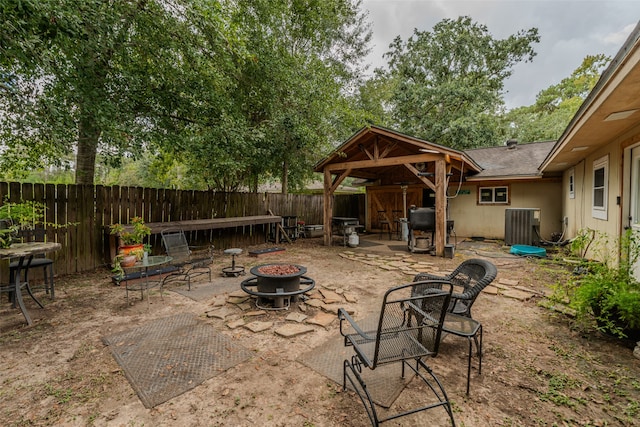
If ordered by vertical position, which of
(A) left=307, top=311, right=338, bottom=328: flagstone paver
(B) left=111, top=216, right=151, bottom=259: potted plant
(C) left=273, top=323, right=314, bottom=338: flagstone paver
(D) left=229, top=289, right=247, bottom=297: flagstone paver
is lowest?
(C) left=273, top=323, right=314, bottom=338: flagstone paver

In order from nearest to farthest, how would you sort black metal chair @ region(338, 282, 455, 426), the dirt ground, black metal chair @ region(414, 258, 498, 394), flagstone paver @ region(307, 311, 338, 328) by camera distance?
black metal chair @ region(338, 282, 455, 426), the dirt ground, black metal chair @ region(414, 258, 498, 394), flagstone paver @ region(307, 311, 338, 328)

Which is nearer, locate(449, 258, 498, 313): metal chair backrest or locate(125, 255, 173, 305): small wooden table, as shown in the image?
locate(449, 258, 498, 313): metal chair backrest

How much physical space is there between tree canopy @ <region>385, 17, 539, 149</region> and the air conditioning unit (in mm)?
9492

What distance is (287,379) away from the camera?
230 cm

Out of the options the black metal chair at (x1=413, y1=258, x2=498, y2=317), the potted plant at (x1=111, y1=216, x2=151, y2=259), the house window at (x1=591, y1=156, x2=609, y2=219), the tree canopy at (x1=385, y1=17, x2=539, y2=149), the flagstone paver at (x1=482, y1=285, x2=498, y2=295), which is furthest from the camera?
the tree canopy at (x1=385, y1=17, x2=539, y2=149)

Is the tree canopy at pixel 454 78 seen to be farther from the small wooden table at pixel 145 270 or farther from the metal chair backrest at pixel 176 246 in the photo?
the small wooden table at pixel 145 270

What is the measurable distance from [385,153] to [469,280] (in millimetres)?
5329

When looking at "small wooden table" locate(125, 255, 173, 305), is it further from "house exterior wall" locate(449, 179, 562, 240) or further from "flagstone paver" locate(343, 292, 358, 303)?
"house exterior wall" locate(449, 179, 562, 240)

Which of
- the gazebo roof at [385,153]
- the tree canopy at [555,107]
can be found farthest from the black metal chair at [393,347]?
the tree canopy at [555,107]

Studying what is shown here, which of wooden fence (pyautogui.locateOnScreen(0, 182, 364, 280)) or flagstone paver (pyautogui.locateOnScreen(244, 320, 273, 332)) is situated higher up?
wooden fence (pyautogui.locateOnScreen(0, 182, 364, 280))

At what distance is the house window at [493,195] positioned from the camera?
1015 cm

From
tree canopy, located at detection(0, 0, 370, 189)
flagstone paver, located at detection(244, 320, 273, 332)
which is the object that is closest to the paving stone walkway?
flagstone paver, located at detection(244, 320, 273, 332)

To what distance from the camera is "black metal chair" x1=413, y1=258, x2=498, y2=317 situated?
8.42 feet

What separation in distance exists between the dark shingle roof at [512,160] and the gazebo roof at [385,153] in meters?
0.74
